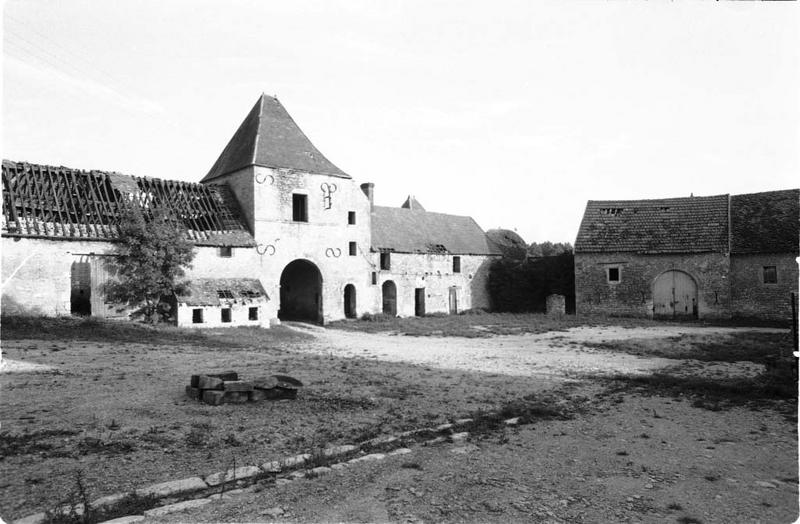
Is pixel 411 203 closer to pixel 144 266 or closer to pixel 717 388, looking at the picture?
pixel 144 266

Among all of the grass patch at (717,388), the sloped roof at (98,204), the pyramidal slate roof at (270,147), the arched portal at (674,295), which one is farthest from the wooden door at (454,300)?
the grass patch at (717,388)

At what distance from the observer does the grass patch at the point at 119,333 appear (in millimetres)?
17469

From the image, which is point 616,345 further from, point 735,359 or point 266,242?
point 266,242

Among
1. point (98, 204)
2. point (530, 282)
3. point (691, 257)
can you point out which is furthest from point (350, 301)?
point (691, 257)

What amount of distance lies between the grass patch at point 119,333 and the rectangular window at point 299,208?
825 cm

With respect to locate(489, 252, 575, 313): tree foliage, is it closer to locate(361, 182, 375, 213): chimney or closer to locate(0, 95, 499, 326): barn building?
locate(0, 95, 499, 326): barn building

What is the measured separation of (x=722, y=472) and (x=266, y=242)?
74.3 ft

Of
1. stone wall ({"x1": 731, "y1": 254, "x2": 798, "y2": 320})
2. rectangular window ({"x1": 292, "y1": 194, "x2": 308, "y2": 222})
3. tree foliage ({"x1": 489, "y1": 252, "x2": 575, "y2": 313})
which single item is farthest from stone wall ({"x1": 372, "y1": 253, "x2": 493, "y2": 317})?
stone wall ({"x1": 731, "y1": 254, "x2": 798, "y2": 320})

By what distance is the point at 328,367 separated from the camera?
1330 centimetres

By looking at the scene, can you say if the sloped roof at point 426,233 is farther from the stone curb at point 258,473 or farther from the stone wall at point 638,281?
the stone curb at point 258,473

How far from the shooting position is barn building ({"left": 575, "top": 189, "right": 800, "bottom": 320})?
28078 millimetres

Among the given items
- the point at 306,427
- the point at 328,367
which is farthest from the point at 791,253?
the point at 306,427

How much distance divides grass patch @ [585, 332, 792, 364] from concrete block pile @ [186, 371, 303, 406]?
38.7ft

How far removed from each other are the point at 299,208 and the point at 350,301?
5.73 m
